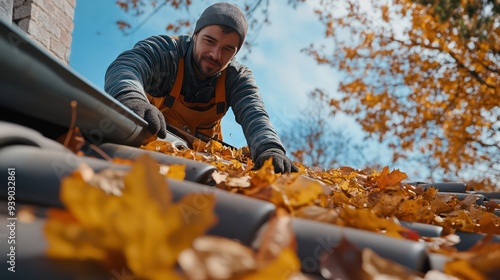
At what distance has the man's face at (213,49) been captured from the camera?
323 cm

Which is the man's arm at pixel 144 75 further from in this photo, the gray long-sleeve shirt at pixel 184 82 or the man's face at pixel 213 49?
the man's face at pixel 213 49

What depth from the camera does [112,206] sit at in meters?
0.46

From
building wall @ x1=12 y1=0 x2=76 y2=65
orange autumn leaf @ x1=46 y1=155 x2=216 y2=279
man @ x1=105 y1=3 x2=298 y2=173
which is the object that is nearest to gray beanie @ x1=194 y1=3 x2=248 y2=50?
man @ x1=105 y1=3 x2=298 y2=173

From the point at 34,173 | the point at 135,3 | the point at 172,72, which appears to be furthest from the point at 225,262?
the point at 135,3

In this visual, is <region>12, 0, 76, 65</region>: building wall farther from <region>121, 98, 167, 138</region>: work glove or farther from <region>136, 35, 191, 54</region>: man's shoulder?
<region>121, 98, 167, 138</region>: work glove

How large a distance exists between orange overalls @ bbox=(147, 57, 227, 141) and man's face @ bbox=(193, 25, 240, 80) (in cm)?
13

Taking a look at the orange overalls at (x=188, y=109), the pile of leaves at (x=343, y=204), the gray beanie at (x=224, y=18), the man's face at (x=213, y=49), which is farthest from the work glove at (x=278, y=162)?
the gray beanie at (x=224, y=18)

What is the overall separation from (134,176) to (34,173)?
0.38 metres

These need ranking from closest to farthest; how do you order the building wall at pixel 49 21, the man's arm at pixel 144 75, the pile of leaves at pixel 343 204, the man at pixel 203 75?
the pile of leaves at pixel 343 204, the man's arm at pixel 144 75, the man at pixel 203 75, the building wall at pixel 49 21

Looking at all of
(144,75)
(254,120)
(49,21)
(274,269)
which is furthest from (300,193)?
(49,21)

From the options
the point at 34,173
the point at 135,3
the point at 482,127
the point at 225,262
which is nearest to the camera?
the point at 225,262

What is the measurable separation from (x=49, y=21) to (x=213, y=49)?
2180 mm

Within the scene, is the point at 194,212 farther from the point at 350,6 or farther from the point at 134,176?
the point at 350,6

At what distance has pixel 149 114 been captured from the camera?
5.90 ft
